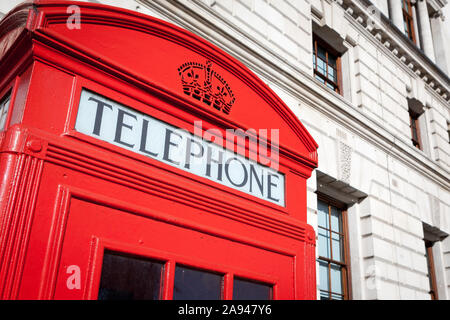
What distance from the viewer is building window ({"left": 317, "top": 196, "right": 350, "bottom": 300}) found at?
5031 mm

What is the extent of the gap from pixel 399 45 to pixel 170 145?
7.41m

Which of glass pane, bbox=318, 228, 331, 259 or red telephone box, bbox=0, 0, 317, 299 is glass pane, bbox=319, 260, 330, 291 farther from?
red telephone box, bbox=0, 0, 317, 299

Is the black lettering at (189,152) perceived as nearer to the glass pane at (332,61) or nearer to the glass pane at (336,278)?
the glass pane at (336,278)

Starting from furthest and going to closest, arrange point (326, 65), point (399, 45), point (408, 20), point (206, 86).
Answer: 1. point (408, 20)
2. point (399, 45)
3. point (326, 65)
4. point (206, 86)

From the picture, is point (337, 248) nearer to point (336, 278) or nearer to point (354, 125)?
point (336, 278)

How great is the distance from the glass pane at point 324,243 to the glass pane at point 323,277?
12 centimetres

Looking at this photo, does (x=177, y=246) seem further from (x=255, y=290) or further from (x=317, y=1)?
(x=317, y=1)

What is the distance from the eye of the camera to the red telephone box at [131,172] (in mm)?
1397

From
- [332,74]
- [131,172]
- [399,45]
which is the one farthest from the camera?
[399,45]

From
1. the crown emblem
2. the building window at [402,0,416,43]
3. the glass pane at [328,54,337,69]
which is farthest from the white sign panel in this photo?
the building window at [402,0,416,43]

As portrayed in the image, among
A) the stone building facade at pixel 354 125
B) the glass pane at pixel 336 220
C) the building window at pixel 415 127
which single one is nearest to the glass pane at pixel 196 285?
the stone building facade at pixel 354 125

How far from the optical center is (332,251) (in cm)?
525

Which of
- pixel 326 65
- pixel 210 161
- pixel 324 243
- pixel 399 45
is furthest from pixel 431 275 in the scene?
pixel 210 161
